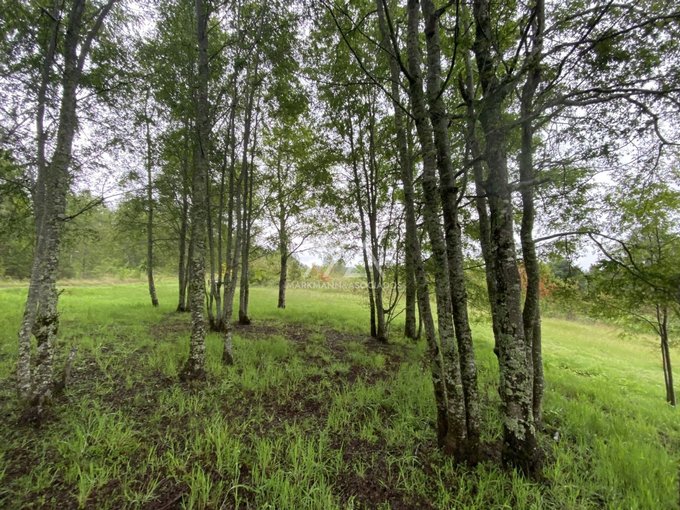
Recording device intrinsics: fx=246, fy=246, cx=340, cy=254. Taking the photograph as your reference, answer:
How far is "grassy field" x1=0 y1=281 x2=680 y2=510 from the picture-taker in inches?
94.2

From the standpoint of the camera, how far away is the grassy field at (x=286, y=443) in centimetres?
239

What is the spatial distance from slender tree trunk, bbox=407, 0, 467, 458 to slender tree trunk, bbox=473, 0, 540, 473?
45cm

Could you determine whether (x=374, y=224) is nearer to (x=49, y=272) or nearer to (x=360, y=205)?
(x=360, y=205)

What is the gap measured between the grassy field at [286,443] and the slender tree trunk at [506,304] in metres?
0.38

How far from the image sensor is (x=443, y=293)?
9.71 feet

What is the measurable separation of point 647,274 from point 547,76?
2.82 m

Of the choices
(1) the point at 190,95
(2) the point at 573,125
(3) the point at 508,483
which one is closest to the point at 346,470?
(3) the point at 508,483

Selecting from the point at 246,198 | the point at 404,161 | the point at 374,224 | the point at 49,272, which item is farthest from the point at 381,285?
the point at 49,272

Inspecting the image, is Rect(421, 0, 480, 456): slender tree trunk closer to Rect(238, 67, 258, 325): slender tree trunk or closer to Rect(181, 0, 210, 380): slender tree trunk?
Rect(181, 0, 210, 380): slender tree trunk

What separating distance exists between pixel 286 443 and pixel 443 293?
8.86 feet

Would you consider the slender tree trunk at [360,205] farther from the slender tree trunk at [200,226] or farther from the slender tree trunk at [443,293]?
the slender tree trunk at [443,293]

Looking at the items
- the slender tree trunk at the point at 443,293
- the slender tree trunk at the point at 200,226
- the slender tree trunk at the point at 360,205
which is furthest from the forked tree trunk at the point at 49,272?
the slender tree trunk at the point at 360,205

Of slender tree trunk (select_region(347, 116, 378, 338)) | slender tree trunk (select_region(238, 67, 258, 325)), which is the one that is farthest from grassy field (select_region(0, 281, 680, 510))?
slender tree trunk (select_region(238, 67, 258, 325))

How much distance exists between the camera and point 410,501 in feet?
7.97
